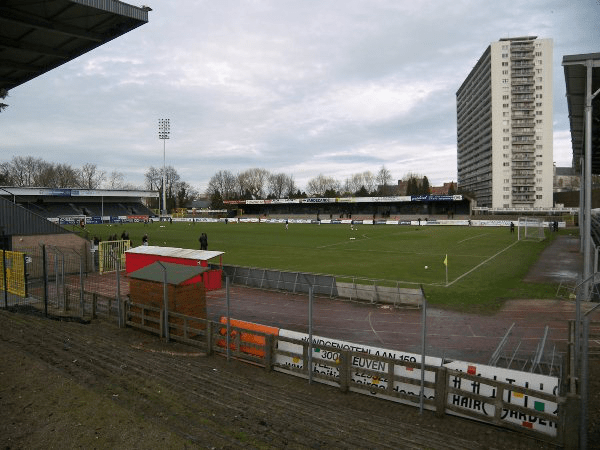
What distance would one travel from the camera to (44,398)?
7738 millimetres

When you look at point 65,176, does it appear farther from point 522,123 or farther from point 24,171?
point 522,123

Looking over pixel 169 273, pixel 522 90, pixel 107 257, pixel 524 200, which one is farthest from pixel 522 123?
pixel 169 273

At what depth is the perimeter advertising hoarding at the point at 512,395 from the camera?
679 centimetres

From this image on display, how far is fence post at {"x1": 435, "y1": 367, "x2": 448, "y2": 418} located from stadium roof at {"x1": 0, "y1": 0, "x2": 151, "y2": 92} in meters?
15.0

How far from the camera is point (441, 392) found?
7.52 m

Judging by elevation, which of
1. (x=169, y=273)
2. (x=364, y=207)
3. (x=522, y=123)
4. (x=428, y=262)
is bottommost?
(x=428, y=262)

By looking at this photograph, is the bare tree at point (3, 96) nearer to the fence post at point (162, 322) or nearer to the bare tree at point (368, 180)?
the fence post at point (162, 322)

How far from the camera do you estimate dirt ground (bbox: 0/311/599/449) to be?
6363 millimetres

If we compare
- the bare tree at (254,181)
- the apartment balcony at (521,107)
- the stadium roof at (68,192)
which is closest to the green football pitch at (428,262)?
the stadium roof at (68,192)

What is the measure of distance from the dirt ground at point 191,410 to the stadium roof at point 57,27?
434 inches

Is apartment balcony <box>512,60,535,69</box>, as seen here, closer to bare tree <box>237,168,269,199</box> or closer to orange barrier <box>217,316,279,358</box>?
bare tree <box>237,168,269,199</box>

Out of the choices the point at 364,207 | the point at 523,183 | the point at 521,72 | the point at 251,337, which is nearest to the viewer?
the point at 251,337

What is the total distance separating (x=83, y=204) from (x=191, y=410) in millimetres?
103208

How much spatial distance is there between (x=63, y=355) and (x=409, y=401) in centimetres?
804
